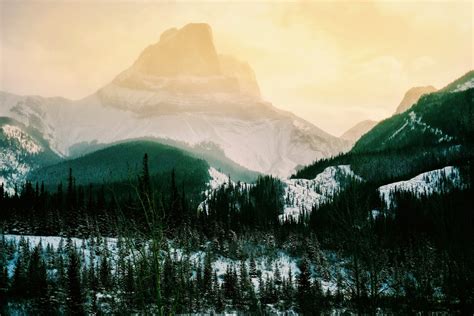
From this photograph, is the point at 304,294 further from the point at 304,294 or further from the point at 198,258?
the point at 198,258

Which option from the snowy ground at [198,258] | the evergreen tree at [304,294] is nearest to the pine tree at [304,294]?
the evergreen tree at [304,294]

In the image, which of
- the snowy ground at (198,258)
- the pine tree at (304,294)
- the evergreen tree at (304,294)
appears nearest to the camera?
the evergreen tree at (304,294)

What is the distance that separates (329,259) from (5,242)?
86141mm

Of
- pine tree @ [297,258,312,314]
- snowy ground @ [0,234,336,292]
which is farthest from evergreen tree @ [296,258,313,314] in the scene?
snowy ground @ [0,234,336,292]

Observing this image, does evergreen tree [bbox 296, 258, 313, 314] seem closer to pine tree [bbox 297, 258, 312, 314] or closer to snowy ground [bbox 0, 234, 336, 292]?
pine tree [bbox 297, 258, 312, 314]

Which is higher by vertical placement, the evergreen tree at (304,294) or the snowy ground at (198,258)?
the snowy ground at (198,258)

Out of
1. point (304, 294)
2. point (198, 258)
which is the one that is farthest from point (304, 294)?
point (198, 258)

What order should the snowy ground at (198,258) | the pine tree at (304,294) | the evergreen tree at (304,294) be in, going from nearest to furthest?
the evergreen tree at (304,294) → the pine tree at (304,294) → the snowy ground at (198,258)

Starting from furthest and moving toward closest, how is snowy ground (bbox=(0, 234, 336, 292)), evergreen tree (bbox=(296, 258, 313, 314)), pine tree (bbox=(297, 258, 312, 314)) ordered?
snowy ground (bbox=(0, 234, 336, 292)) < pine tree (bbox=(297, 258, 312, 314)) < evergreen tree (bbox=(296, 258, 313, 314))

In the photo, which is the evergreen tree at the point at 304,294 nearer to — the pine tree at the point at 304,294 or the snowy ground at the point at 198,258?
the pine tree at the point at 304,294

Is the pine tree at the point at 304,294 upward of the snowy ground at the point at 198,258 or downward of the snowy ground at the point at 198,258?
downward

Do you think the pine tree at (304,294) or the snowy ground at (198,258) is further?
the snowy ground at (198,258)

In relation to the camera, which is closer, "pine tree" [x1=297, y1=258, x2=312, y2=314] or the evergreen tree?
the evergreen tree

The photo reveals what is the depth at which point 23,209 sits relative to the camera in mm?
135375
